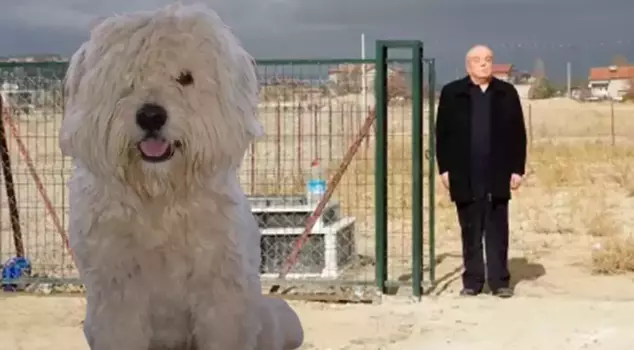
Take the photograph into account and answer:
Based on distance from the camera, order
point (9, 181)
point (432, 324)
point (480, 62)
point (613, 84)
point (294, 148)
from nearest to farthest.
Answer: point (432, 324) → point (480, 62) → point (9, 181) → point (294, 148) → point (613, 84)

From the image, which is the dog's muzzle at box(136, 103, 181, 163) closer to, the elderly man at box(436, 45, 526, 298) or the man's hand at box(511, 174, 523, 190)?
the elderly man at box(436, 45, 526, 298)

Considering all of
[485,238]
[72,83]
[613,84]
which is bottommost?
[485,238]

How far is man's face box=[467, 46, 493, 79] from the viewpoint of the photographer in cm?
812

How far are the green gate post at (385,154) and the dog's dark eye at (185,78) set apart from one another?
4704 millimetres

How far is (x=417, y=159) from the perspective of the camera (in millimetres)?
8266

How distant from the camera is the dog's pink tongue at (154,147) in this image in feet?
11.3

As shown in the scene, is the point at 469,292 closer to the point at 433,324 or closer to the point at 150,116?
the point at 433,324

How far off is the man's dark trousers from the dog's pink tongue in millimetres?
5146

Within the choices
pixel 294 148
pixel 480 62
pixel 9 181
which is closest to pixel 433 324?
pixel 480 62

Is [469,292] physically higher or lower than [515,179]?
lower

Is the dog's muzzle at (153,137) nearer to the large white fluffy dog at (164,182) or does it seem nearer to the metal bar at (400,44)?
the large white fluffy dog at (164,182)

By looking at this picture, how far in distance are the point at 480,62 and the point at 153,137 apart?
5.10 meters

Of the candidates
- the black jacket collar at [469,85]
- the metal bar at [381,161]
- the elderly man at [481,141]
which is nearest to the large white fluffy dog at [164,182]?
the metal bar at [381,161]

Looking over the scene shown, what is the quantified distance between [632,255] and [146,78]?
304 inches
